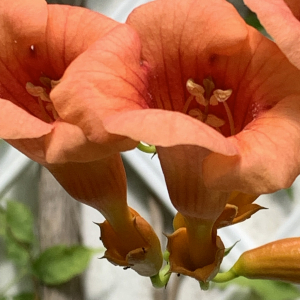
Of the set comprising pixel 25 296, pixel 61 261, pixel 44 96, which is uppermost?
pixel 44 96

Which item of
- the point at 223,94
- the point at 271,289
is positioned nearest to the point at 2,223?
the point at 271,289

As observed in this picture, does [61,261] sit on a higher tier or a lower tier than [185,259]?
lower

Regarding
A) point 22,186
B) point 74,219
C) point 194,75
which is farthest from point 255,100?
point 22,186

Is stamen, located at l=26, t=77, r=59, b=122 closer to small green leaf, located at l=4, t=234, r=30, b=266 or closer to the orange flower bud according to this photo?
the orange flower bud

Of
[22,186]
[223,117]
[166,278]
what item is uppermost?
[223,117]

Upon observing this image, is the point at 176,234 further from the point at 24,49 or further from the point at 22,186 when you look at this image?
the point at 22,186

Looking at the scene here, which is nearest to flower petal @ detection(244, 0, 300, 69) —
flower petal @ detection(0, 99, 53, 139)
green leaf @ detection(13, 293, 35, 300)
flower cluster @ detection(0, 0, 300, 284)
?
flower cluster @ detection(0, 0, 300, 284)

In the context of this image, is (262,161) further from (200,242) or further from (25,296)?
(25,296)
